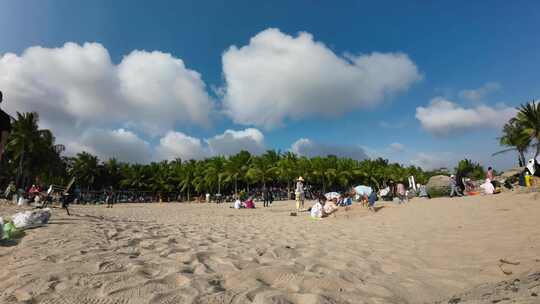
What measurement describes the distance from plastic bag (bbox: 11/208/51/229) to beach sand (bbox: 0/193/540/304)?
526 mm

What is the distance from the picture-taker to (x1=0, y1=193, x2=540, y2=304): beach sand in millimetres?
2250

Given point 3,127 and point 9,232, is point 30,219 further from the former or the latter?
point 3,127

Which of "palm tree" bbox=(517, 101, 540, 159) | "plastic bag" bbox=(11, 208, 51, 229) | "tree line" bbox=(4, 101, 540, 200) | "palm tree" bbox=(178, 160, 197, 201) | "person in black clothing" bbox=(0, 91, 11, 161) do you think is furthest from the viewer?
"palm tree" bbox=(178, 160, 197, 201)

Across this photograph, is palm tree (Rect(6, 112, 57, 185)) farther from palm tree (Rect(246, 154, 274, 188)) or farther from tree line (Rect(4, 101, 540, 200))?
palm tree (Rect(246, 154, 274, 188))

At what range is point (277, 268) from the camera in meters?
3.08

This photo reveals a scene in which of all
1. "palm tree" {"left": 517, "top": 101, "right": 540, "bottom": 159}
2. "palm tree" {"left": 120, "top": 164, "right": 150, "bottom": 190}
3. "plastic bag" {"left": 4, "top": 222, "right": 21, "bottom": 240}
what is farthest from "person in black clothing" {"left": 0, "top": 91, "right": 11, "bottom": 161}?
"palm tree" {"left": 120, "top": 164, "right": 150, "bottom": 190}

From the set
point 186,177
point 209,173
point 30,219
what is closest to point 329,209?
point 30,219

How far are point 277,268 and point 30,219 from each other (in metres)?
4.96

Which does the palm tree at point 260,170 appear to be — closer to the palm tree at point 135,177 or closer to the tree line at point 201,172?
the tree line at point 201,172

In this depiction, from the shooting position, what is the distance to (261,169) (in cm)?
4172

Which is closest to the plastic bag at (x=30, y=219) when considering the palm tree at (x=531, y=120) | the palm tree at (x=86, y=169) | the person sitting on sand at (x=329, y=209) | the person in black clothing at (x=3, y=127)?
the person in black clothing at (x=3, y=127)

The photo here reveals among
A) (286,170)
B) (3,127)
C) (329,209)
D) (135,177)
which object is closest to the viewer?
(3,127)

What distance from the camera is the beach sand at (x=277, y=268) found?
88.6 inches

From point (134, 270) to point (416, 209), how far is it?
28.5 ft
